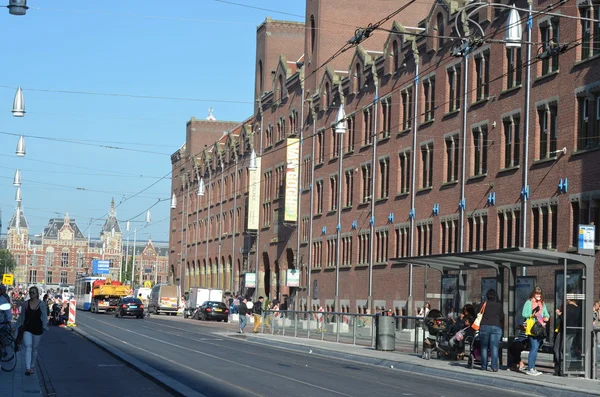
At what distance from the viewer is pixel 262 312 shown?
49.4 metres

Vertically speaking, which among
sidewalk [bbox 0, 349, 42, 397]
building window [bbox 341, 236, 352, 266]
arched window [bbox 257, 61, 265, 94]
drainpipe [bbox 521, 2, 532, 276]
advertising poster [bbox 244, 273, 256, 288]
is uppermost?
arched window [bbox 257, 61, 265, 94]

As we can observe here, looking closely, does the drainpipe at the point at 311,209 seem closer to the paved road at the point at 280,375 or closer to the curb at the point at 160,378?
the paved road at the point at 280,375

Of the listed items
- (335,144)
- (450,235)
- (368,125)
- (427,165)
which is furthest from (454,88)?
(335,144)

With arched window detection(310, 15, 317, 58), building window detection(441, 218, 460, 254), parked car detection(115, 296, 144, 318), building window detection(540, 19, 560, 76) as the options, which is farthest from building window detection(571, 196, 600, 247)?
parked car detection(115, 296, 144, 318)

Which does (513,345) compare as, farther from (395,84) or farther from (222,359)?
(395,84)

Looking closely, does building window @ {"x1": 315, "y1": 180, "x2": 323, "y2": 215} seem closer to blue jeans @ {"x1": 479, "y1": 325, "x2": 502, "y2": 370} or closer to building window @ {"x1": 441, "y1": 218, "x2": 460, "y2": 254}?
building window @ {"x1": 441, "y1": 218, "x2": 460, "y2": 254}

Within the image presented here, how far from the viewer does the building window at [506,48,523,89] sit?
4284 cm

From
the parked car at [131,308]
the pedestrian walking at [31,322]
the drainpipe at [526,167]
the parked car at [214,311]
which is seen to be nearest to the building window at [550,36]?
the drainpipe at [526,167]

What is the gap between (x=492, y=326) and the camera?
969 inches

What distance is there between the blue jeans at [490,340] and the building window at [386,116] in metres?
32.5

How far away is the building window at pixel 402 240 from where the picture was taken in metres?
53.6

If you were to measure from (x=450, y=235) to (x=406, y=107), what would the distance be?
29.4 ft

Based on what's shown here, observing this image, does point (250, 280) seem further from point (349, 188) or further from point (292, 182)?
point (349, 188)

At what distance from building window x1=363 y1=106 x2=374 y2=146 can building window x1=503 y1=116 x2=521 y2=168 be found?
52.9 feet
